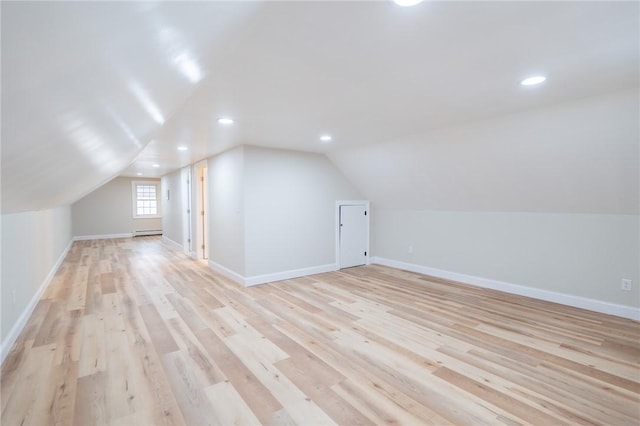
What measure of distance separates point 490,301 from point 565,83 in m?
2.62

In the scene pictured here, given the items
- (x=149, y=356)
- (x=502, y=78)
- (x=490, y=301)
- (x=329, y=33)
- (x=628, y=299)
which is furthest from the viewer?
(x=490, y=301)

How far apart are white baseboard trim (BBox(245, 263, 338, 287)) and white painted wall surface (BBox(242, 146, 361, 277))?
52 mm

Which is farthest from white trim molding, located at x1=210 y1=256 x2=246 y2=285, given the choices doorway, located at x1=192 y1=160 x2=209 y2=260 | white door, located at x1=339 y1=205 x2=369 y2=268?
white door, located at x1=339 y1=205 x2=369 y2=268

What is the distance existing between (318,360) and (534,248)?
10.8 feet

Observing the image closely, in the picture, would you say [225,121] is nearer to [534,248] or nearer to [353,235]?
[353,235]

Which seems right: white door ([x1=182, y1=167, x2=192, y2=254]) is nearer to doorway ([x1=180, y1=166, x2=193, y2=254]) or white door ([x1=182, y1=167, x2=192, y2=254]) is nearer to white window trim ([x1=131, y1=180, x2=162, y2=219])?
doorway ([x1=180, y1=166, x2=193, y2=254])

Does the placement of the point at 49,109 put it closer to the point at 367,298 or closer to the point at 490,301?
the point at 367,298

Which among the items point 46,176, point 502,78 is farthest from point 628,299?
point 46,176

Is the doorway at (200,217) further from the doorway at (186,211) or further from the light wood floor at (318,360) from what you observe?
the light wood floor at (318,360)

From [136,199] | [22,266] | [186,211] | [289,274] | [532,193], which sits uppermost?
[136,199]

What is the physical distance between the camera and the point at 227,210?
5020mm

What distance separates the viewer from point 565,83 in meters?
2.25

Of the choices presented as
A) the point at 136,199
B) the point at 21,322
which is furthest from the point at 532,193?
the point at 136,199

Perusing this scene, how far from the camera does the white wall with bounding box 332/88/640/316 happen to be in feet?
9.27
